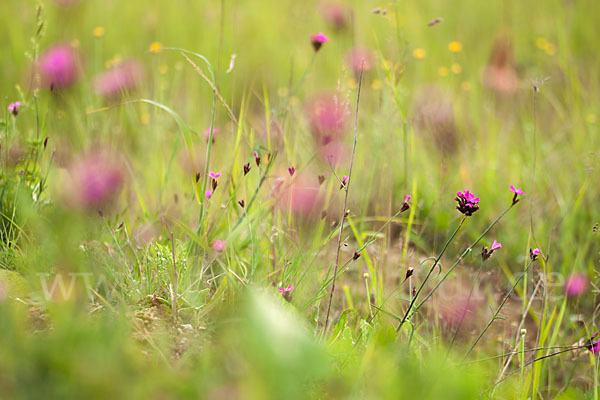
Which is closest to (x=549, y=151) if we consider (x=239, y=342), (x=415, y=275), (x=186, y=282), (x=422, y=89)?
(x=422, y=89)

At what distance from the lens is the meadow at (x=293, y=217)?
76 cm

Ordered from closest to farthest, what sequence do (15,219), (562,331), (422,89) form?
(15,219) < (562,331) < (422,89)

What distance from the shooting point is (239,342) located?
2.69 ft

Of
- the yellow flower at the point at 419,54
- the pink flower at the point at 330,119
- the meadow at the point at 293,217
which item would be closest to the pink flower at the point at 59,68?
the meadow at the point at 293,217

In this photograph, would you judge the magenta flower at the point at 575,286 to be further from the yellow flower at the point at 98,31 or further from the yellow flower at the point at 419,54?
the yellow flower at the point at 98,31

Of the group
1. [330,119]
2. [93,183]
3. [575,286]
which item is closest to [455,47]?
[330,119]

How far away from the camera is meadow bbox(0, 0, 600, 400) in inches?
30.1

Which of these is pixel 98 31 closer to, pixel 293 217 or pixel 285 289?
pixel 293 217

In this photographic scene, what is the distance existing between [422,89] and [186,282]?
215 cm

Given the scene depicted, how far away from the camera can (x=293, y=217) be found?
5.21 feet

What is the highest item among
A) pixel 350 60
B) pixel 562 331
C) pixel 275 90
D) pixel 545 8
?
pixel 545 8

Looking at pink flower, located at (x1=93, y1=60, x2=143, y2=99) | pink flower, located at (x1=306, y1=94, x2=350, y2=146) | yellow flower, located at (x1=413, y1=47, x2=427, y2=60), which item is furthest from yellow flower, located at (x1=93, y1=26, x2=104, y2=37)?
yellow flower, located at (x1=413, y1=47, x2=427, y2=60)

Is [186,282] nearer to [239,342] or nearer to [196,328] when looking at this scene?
[196,328]

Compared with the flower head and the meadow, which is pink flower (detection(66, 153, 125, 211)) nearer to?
the meadow
